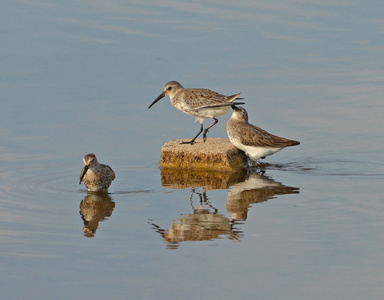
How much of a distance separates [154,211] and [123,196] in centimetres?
112

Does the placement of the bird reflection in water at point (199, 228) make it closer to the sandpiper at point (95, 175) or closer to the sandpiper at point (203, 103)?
the sandpiper at point (95, 175)

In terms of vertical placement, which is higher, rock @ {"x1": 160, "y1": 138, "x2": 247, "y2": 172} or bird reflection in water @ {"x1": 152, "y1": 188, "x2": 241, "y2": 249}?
rock @ {"x1": 160, "y1": 138, "x2": 247, "y2": 172}

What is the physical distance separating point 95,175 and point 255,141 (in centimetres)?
336

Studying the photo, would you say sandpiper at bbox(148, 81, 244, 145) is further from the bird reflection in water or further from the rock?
the bird reflection in water

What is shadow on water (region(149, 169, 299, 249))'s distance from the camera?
10.3 meters

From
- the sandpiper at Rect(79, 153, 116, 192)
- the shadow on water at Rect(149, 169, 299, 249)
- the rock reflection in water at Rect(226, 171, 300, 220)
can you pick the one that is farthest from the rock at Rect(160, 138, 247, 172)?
the sandpiper at Rect(79, 153, 116, 192)

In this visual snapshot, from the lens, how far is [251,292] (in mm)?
8297

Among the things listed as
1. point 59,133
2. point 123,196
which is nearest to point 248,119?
point 59,133

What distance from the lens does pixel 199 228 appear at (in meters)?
10.6

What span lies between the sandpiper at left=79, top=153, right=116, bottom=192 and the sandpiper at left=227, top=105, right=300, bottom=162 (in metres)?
2.71

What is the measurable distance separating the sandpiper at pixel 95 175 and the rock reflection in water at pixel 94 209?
0.13 meters

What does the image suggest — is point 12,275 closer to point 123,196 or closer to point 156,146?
point 123,196

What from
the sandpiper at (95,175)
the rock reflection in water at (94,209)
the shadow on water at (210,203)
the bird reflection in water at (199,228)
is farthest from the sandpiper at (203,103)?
the bird reflection in water at (199,228)

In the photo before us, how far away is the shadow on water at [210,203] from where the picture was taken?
33.9 ft
